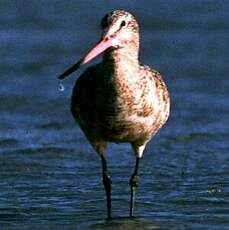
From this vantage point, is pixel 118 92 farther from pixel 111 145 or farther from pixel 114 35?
pixel 111 145

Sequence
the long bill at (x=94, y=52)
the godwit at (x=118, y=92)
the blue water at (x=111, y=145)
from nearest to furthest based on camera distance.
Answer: the long bill at (x=94, y=52) < the godwit at (x=118, y=92) < the blue water at (x=111, y=145)

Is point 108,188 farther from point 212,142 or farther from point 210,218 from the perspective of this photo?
point 212,142

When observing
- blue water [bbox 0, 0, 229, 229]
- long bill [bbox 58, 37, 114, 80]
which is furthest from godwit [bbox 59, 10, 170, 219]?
blue water [bbox 0, 0, 229, 229]

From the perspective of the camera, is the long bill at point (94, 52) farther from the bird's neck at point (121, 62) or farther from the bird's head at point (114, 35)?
the bird's neck at point (121, 62)

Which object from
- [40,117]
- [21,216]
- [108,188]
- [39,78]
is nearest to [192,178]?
[108,188]

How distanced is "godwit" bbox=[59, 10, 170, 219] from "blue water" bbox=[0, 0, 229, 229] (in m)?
0.76

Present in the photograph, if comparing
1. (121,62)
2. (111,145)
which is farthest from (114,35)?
(111,145)

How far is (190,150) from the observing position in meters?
12.6

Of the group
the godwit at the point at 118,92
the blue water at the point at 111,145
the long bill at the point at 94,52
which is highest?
the long bill at the point at 94,52

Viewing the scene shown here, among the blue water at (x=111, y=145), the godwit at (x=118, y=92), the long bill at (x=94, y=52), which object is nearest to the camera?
the long bill at (x=94, y=52)

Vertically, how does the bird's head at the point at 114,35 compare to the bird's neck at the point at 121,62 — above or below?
above

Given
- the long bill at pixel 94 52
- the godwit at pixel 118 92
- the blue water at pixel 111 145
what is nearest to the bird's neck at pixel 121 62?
the godwit at pixel 118 92

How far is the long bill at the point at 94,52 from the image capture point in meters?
9.09

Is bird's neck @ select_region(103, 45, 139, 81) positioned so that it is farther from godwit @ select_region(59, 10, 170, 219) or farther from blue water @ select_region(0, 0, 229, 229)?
blue water @ select_region(0, 0, 229, 229)
